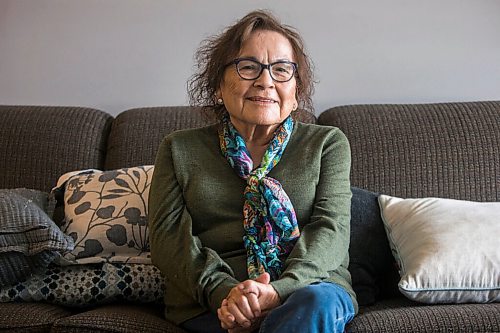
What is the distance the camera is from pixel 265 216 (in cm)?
174

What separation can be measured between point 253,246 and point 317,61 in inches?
40.1

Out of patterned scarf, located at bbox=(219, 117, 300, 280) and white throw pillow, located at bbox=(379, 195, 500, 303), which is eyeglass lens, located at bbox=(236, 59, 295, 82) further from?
white throw pillow, located at bbox=(379, 195, 500, 303)

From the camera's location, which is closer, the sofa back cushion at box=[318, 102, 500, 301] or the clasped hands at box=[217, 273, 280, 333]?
the clasped hands at box=[217, 273, 280, 333]

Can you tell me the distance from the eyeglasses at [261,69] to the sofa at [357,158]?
14.9 inches

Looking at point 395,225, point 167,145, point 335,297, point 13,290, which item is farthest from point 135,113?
point 335,297

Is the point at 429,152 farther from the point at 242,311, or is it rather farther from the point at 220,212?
the point at 242,311

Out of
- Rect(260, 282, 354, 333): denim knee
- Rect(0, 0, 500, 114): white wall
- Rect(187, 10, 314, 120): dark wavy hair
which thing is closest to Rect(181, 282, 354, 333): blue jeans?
Rect(260, 282, 354, 333): denim knee

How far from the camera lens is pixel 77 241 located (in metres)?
1.97

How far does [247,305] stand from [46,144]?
107 centimetres

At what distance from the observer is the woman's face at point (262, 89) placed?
1.81m

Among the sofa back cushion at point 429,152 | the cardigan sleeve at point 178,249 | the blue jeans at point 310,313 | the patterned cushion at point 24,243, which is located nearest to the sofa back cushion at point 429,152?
the sofa back cushion at point 429,152

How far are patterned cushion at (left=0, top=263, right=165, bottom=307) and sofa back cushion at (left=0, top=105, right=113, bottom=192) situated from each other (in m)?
0.45

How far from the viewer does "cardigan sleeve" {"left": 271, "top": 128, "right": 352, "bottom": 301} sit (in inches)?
62.7

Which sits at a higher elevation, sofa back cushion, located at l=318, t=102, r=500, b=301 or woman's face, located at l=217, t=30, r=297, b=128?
woman's face, located at l=217, t=30, r=297, b=128
